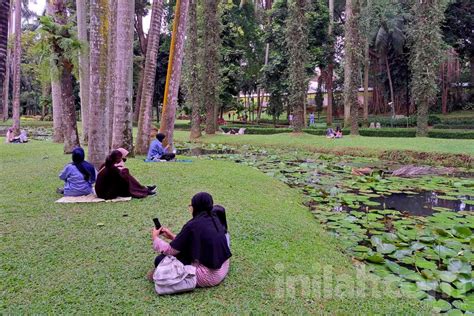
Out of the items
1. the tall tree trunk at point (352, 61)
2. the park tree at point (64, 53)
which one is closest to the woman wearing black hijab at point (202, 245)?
the park tree at point (64, 53)

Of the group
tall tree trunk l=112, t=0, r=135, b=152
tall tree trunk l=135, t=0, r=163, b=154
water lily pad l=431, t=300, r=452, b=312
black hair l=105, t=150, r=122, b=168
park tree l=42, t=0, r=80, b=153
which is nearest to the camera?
water lily pad l=431, t=300, r=452, b=312

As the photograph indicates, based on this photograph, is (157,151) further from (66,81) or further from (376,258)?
(376,258)

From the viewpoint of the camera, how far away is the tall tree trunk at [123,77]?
1003 cm

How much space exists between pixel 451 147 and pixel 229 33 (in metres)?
17.5

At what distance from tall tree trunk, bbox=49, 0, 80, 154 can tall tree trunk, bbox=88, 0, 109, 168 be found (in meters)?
2.94

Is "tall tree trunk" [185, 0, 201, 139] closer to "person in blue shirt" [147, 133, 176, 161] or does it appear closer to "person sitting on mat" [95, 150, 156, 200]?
"person in blue shirt" [147, 133, 176, 161]

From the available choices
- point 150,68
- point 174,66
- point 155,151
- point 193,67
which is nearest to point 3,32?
point 155,151

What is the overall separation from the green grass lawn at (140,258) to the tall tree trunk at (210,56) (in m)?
16.1

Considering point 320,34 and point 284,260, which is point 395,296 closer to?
point 284,260

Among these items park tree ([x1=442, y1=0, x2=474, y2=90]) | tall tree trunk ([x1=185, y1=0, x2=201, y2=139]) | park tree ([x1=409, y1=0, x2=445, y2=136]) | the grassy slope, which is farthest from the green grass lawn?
park tree ([x1=442, y1=0, x2=474, y2=90])

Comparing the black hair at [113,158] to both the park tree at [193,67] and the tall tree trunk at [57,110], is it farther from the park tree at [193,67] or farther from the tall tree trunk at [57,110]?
the park tree at [193,67]

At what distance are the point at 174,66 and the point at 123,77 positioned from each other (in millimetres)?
2800

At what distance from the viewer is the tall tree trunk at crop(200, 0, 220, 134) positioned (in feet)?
73.5

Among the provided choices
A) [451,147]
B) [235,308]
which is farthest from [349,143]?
[235,308]
